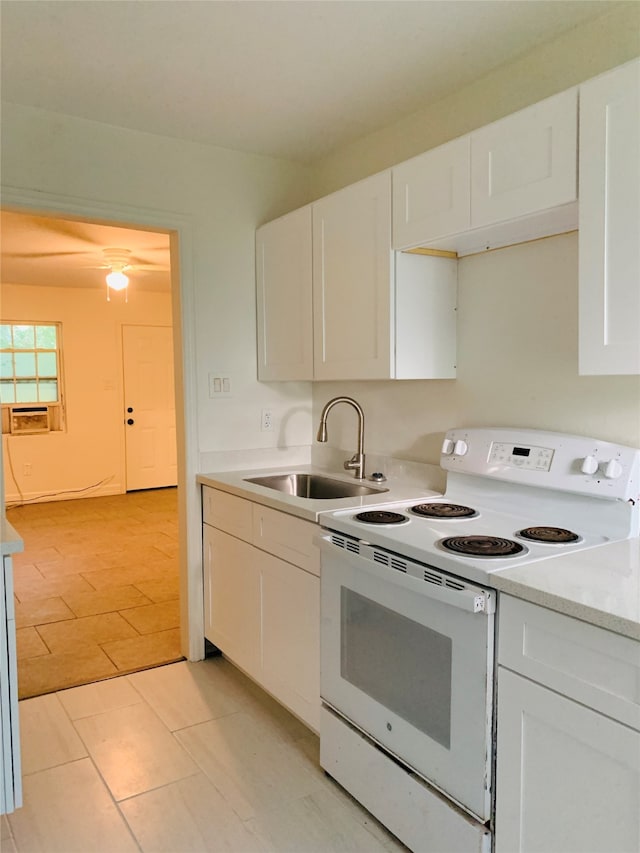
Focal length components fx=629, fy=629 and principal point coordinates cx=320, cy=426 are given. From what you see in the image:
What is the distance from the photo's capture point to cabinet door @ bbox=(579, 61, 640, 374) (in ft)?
4.97

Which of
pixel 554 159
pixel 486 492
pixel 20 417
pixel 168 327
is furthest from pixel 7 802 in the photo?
pixel 168 327

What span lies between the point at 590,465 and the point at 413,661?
29.4 inches

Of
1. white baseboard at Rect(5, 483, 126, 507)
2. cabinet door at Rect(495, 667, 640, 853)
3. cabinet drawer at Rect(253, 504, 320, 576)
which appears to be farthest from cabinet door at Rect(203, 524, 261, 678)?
white baseboard at Rect(5, 483, 126, 507)

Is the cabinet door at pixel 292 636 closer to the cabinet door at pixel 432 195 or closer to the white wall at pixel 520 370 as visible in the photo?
the white wall at pixel 520 370

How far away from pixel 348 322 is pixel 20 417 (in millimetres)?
5489

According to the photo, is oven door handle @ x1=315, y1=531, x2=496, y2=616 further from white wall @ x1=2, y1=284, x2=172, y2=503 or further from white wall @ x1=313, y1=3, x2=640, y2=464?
white wall @ x1=2, y1=284, x2=172, y2=503

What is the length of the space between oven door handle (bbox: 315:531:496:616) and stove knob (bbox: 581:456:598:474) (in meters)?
0.56

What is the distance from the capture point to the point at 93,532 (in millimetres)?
5621

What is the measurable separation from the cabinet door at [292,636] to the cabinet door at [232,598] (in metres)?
0.09

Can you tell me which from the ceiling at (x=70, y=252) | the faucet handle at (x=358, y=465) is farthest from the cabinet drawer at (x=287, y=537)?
the ceiling at (x=70, y=252)

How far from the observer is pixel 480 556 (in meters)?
1.56

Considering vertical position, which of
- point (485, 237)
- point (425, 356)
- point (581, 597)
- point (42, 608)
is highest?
point (485, 237)

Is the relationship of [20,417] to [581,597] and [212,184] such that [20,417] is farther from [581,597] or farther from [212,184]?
[581,597]

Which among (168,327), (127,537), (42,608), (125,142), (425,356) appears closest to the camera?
(425,356)
